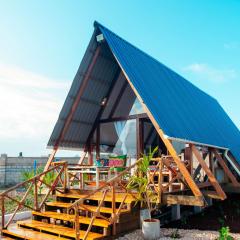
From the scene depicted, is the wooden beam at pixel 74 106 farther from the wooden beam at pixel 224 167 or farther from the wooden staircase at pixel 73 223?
the wooden beam at pixel 224 167

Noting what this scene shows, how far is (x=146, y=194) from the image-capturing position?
693 centimetres

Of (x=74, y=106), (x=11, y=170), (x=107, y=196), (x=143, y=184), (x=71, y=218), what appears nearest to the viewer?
(x=143, y=184)

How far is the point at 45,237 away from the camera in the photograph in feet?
20.9

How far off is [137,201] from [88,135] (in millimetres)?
5318

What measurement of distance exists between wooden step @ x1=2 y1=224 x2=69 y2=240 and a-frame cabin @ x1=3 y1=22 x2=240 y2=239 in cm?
12

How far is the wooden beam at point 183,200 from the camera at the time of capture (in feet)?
22.9

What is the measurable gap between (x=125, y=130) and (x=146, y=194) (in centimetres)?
444

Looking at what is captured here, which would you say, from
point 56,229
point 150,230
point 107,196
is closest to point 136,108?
point 107,196

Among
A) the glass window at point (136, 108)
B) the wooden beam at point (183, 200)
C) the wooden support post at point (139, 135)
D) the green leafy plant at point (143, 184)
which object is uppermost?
the glass window at point (136, 108)

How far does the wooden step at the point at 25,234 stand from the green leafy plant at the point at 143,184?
1874mm

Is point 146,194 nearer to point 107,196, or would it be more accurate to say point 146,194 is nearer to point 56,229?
point 107,196

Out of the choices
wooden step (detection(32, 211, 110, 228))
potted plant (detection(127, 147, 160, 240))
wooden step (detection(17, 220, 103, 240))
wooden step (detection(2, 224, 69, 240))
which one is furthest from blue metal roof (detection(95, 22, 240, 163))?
wooden step (detection(2, 224, 69, 240))

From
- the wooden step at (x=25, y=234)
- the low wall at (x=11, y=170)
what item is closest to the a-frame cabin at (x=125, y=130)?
the wooden step at (x=25, y=234)

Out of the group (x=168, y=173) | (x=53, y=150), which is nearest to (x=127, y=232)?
(x=168, y=173)
